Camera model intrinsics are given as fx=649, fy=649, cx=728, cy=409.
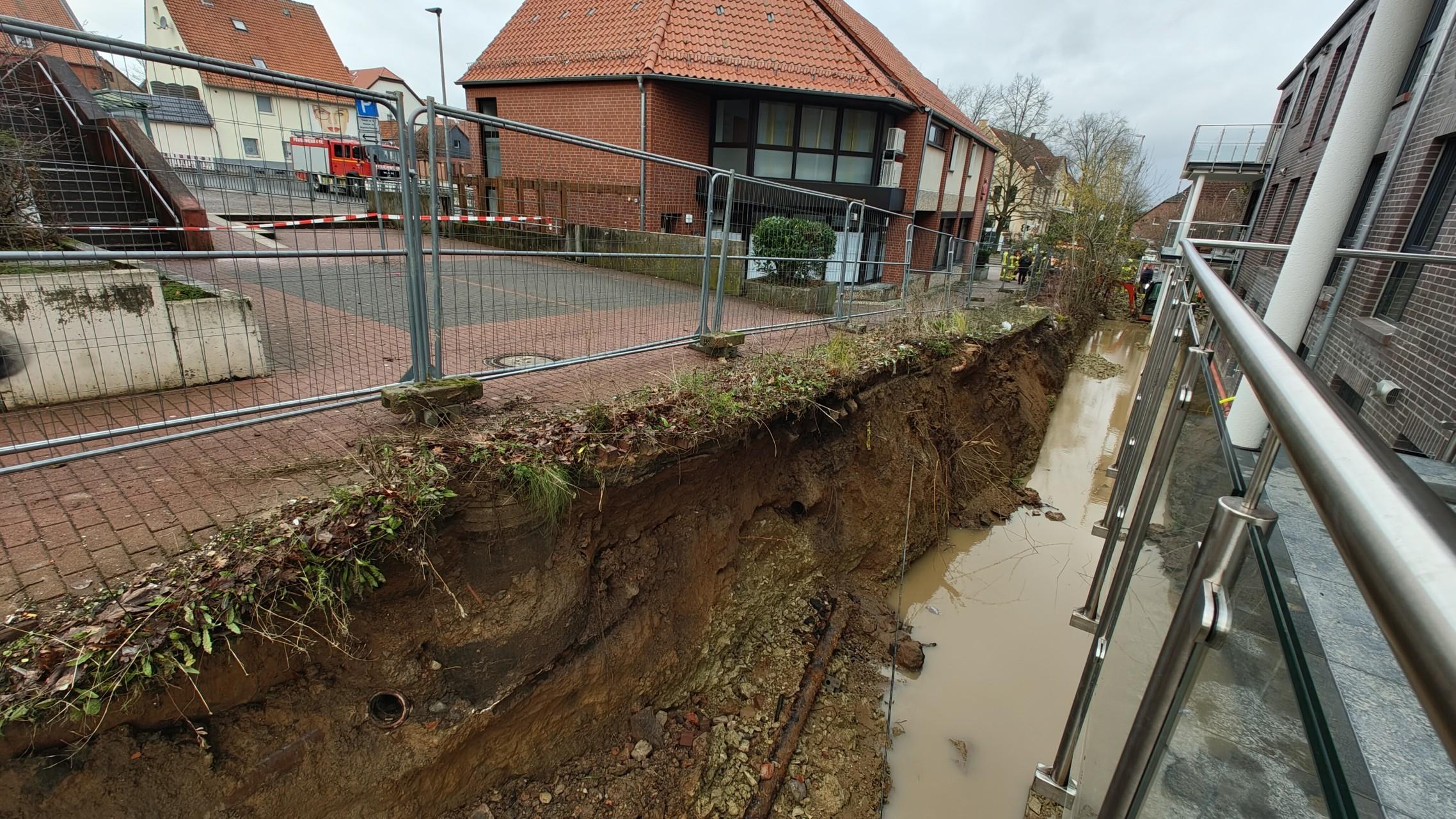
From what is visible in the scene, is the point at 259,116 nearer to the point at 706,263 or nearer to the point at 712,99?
the point at 706,263

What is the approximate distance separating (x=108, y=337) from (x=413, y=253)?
6.24 ft

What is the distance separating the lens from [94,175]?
3.39 meters

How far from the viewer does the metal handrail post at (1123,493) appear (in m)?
3.49

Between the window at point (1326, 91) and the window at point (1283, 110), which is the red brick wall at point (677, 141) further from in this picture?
the window at point (1283, 110)

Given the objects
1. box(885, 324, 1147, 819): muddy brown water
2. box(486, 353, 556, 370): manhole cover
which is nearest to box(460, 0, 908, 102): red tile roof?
box(486, 353, 556, 370): manhole cover

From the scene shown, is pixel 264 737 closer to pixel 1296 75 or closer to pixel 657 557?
pixel 657 557

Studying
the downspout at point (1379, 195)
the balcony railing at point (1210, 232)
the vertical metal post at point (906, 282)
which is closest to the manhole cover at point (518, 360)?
the downspout at point (1379, 195)

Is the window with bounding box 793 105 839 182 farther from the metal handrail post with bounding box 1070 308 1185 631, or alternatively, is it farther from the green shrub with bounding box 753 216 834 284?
the metal handrail post with bounding box 1070 308 1185 631

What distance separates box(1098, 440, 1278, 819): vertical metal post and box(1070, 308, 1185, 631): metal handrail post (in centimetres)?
214

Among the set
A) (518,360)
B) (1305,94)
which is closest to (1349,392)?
(518,360)

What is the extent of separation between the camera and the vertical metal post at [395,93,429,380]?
368 centimetres

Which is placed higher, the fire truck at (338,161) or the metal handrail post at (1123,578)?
the fire truck at (338,161)

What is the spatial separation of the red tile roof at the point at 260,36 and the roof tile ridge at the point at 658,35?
6.29m

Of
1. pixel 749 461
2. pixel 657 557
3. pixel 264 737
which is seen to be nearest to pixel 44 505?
pixel 264 737
